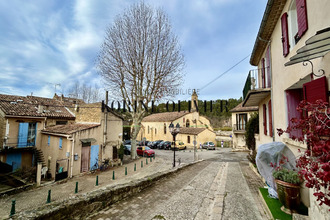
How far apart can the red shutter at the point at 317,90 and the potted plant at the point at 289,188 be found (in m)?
1.61

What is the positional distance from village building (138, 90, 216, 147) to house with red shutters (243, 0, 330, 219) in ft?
68.0

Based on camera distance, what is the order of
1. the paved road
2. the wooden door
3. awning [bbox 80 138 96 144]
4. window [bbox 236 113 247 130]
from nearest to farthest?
the paved road < awning [bbox 80 138 96 144] < the wooden door < window [bbox 236 113 247 130]

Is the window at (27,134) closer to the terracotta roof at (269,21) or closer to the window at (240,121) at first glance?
the terracotta roof at (269,21)

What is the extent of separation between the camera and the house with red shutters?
9.88 feet

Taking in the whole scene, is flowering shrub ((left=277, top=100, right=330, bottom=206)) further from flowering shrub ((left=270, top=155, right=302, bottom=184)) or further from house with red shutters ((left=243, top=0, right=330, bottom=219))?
flowering shrub ((left=270, top=155, right=302, bottom=184))

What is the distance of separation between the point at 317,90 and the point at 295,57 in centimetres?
79

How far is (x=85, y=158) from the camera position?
13.3m

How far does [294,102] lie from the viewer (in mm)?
5148

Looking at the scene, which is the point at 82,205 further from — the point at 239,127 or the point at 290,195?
the point at 239,127

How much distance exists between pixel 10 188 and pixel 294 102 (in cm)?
1598

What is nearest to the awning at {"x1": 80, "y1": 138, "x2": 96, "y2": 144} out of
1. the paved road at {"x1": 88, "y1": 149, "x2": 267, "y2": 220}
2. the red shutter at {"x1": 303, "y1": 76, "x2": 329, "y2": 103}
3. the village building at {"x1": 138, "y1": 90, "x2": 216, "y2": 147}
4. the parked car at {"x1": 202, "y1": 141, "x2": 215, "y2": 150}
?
the paved road at {"x1": 88, "y1": 149, "x2": 267, "y2": 220}

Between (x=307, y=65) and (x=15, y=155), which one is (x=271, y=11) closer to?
(x=307, y=65)

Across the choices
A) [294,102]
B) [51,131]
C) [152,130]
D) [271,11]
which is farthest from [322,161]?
[152,130]

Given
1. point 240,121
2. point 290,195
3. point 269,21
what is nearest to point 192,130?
point 240,121
